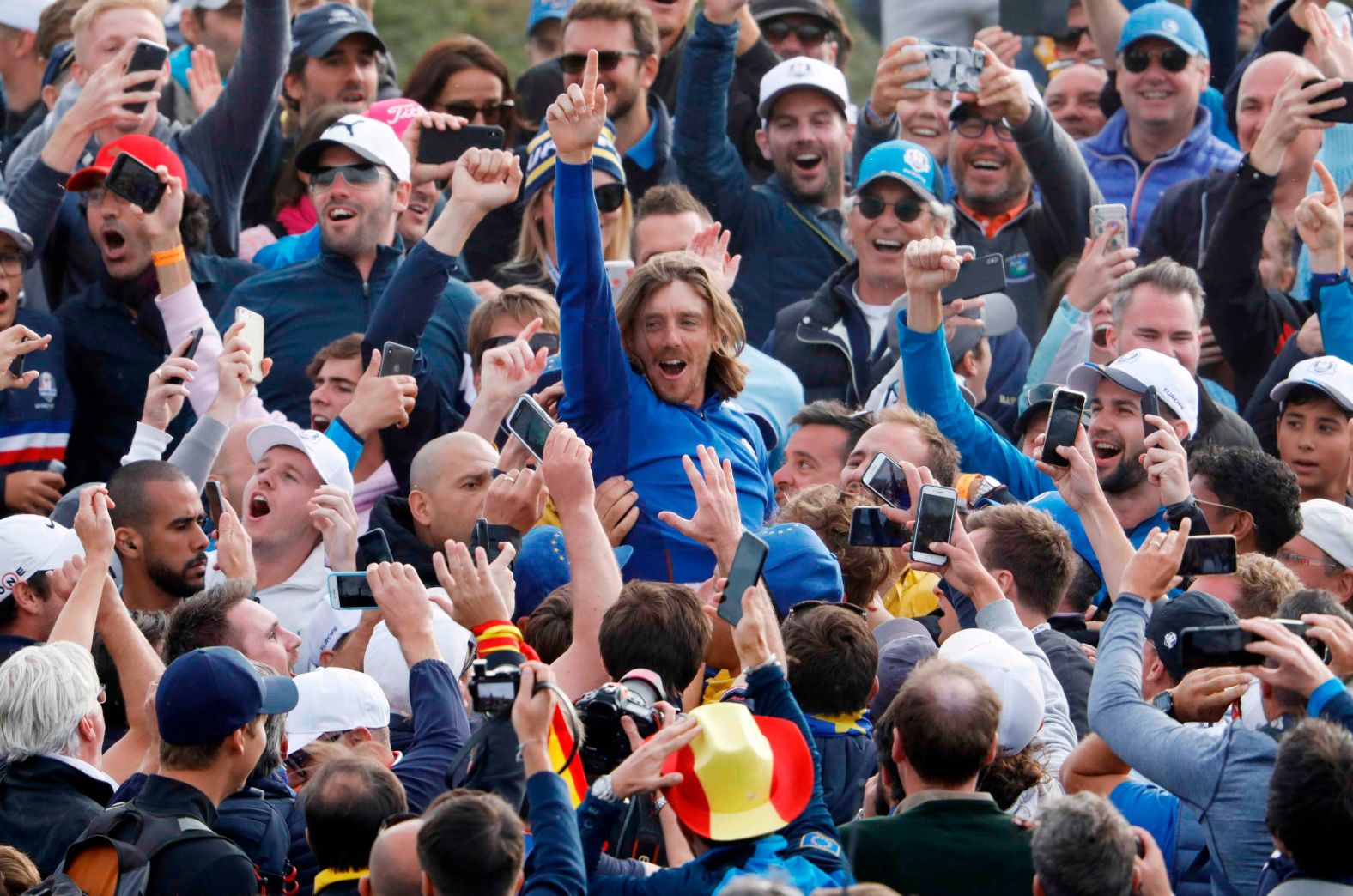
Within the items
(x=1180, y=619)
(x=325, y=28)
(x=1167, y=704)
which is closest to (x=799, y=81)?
(x=325, y=28)

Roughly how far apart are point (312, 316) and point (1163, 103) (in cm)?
415

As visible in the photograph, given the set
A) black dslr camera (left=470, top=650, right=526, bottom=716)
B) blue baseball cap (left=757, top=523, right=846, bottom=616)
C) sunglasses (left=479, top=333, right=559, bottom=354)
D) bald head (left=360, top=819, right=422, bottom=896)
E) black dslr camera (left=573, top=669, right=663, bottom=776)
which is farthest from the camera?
sunglasses (left=479, top=333, right=559, bottom=354)

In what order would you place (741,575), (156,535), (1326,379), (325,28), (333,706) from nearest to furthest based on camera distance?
(741,575)
(333,706)
(156,535)
(1326,379)
(325,28)

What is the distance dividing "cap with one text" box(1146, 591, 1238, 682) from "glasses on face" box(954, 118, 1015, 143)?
4324mm

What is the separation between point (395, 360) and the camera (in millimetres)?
7035

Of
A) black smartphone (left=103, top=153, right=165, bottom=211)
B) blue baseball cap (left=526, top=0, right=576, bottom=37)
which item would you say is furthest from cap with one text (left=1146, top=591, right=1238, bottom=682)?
blue baseball cap (left=526, top=0, right=576, bottom=37)

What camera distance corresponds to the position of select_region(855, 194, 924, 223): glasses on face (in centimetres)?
804

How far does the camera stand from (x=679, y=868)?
4078 millimetres

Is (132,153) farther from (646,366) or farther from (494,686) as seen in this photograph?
(494,686)

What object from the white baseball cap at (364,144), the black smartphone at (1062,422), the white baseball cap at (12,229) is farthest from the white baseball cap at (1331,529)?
the white baseball cap at (12,229)

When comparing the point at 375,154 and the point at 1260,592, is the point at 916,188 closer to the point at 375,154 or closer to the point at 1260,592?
the point at 375,154

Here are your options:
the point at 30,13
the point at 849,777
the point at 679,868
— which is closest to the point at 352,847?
the point at 679,868

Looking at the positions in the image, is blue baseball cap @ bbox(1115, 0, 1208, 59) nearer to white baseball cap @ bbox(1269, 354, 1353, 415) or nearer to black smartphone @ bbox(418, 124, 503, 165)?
white baseball cap @ bbox(1269, 354, 1353, 415)

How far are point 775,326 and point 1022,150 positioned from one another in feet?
4.33
